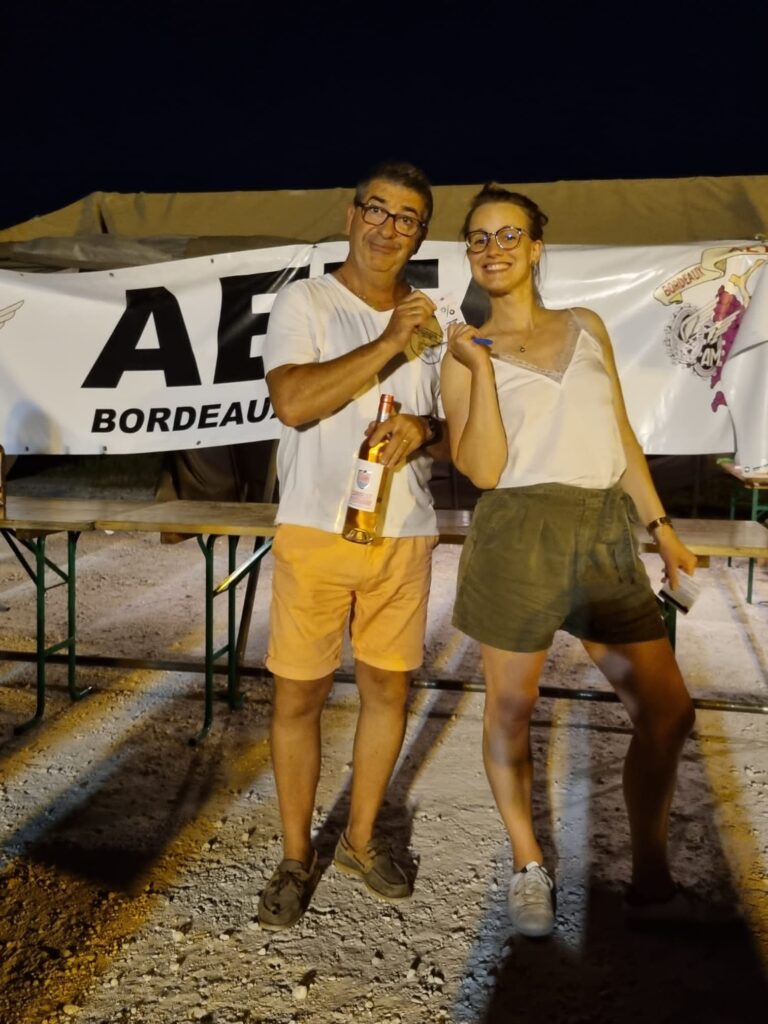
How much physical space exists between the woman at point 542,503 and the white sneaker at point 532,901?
1.40ft

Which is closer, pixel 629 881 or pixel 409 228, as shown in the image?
pixel 409 228

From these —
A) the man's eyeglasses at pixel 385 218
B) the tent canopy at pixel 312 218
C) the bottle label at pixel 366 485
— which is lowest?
the bottle label at pixel 366 485

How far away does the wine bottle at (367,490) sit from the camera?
2.12 meters

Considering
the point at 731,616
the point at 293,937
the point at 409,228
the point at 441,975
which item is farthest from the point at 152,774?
the point at 731,616

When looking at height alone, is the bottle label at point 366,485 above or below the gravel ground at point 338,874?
above

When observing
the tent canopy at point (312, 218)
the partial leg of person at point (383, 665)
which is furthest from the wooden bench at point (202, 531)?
the tent canopy at point (312, 218)

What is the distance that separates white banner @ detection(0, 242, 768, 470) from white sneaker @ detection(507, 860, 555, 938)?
261 centimetres

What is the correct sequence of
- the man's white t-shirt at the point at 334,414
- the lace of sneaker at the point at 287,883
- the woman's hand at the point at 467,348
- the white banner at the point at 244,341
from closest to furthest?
the woman's hand at the point at 467,348, the man's white t-shirt at the point at 334,414, the lace of sneaker at the point at 287,883, the white banner at the point at 244,341

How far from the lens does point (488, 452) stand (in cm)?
203

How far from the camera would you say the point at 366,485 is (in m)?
2.12

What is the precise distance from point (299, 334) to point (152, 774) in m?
2.24

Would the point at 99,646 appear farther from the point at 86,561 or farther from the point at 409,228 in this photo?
the point at 409,228

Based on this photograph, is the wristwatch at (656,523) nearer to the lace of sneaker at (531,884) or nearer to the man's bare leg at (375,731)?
the man's bare leg at (375,731)

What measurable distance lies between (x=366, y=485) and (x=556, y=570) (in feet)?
1.82
